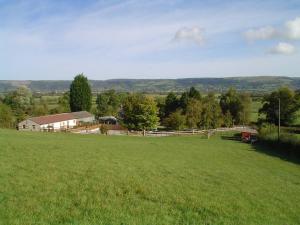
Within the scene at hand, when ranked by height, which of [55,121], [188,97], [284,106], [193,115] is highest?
[188,97]

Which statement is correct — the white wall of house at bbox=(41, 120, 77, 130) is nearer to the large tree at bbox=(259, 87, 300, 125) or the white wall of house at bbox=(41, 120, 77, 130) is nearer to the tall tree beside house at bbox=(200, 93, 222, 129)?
the tall tree beside house at bbox=(200, 93, 222, 129)

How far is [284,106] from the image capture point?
71188mm

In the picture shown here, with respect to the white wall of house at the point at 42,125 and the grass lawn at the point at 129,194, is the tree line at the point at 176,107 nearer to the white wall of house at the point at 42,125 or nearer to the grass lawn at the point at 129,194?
the white wall of house at the point at 42,125

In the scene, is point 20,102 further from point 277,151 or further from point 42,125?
point 277,151

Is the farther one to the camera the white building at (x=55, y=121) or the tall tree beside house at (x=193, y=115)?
the tall tree beside house at (x=193, y=115)

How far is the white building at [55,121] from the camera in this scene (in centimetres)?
6562

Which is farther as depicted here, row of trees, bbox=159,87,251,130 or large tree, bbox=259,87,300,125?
large tree, bbox=259,87,300,125

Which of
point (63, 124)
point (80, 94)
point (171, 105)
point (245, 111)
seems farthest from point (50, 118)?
point (245, 111)

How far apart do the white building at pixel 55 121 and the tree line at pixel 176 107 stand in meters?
3.94

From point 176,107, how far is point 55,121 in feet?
99.3

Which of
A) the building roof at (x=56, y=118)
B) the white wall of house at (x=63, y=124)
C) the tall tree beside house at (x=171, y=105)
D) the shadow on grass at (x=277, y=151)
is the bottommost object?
the white wall of house at (x=63, y=124)

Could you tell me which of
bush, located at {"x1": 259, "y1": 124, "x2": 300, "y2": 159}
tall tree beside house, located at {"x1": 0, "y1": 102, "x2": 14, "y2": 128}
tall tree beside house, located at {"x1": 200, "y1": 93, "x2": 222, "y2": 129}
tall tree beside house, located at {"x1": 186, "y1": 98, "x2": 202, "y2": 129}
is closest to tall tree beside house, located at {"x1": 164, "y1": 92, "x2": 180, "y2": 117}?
tall tree beside house, located at {"x1": 200, "y1": 93, "x2": 222, "y2": 129}

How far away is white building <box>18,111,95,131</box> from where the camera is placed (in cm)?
6562

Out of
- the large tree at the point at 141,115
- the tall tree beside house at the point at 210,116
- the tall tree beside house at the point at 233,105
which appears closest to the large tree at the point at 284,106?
the tall tree beside house at the point at 233,105
